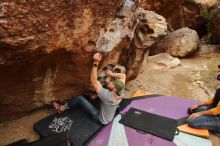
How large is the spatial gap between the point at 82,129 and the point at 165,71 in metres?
4.00

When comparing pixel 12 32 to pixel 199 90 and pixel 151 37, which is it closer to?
pixel 151 37

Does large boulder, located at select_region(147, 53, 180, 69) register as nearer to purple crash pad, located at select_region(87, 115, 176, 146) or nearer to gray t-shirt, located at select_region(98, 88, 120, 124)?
gray t-shirt, located at select_region(98, 88, 120, 124)

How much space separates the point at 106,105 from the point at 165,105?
1.54 metres

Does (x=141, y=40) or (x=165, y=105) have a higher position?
(x=141, y=40)

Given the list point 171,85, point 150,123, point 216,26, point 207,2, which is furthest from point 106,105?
point 207,2

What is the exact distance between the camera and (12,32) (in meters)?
2.95

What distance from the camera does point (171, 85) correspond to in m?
6.48

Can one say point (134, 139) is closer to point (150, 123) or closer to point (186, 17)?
point (150, 123)

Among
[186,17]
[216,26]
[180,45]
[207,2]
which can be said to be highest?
[207,2]

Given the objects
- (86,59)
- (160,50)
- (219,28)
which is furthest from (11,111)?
(219,28)

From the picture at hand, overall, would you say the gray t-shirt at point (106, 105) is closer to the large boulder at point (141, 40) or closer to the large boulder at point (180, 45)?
the large boulder at point (141, 40)

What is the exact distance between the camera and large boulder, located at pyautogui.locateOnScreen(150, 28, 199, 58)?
8859mm

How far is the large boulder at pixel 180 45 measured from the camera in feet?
29.1

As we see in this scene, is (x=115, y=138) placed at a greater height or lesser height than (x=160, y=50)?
lesser
